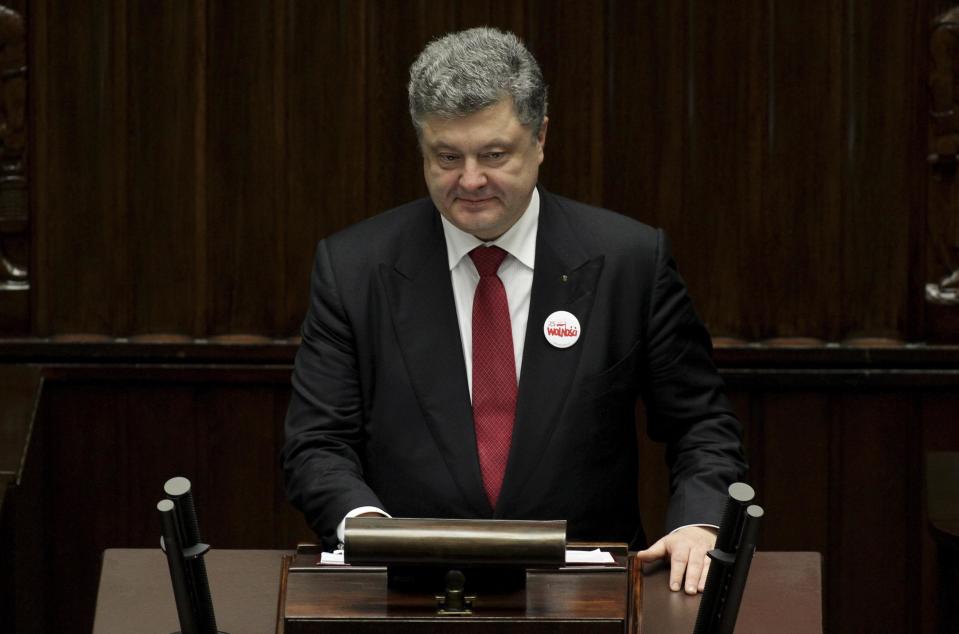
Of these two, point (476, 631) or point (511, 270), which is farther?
point (511, 270)

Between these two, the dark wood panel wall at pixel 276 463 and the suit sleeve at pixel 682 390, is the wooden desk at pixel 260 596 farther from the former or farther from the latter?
the dark wood panel wall at pixel 276 463

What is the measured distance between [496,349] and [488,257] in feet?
0.64

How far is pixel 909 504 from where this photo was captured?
4281 millimetres

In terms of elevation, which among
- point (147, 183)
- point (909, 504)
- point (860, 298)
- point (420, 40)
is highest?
point (420, 40)

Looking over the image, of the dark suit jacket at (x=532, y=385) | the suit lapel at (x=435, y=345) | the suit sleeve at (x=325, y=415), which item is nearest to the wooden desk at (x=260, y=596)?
the suit sleeve at (x=325, y=415)

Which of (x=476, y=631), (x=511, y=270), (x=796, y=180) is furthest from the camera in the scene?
(x=796, y=180)

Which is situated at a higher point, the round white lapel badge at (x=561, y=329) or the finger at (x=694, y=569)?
the round white lapel badge at (x=561, y=329)

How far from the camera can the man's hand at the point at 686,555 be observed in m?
2.37

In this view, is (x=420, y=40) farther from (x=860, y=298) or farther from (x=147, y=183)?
(x=860, y=298)

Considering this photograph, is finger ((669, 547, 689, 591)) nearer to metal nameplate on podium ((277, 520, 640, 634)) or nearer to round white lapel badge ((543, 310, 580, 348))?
metal nameplate on podium ((277, 520, 640, 634))

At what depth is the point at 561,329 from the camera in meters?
2.94

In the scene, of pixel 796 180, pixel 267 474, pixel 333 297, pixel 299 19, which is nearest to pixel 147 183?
pixel 299 19

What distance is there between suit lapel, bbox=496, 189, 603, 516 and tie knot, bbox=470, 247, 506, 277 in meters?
0.08

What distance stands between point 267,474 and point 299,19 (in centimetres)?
130
